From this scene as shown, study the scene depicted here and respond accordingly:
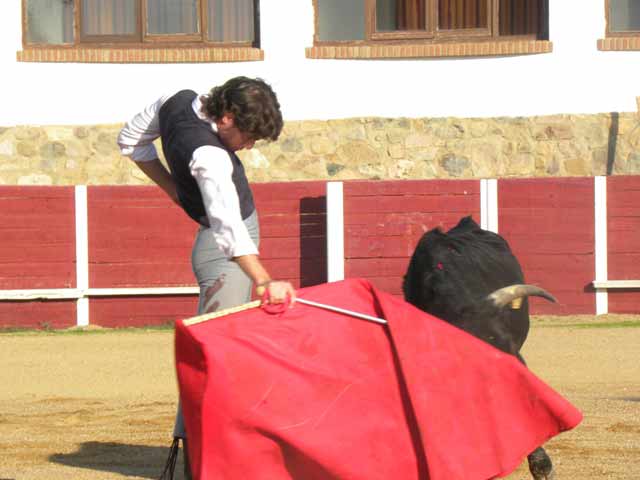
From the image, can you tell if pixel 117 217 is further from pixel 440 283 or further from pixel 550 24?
pixel 440 283

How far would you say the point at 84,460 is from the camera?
419 centimetres

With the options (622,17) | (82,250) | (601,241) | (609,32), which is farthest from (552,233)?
(82,250)

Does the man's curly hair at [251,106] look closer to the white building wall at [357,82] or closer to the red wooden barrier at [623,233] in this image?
the red wooden barrier at [623,233]

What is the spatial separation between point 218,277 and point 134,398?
2464mm

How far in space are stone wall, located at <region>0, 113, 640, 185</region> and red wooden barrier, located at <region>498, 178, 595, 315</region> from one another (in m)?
0.89

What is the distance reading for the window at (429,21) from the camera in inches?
393

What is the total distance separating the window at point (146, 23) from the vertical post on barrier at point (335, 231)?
1701 mm

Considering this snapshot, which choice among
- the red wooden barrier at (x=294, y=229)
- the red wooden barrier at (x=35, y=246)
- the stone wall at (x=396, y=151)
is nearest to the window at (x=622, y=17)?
the stone wall at (x=396, y=151)

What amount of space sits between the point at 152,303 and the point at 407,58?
2717 mm

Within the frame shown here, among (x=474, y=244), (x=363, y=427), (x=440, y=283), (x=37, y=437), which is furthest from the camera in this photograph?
(x=37, y=437)

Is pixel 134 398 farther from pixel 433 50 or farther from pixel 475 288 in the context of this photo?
pixel 433 50

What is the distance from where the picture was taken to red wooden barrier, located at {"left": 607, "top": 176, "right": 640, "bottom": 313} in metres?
8.85

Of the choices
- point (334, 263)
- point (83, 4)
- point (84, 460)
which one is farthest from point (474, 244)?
point (83, 4)

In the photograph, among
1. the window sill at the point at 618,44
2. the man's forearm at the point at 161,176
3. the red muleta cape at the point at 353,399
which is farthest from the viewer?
the window sill at the point at 618,44
